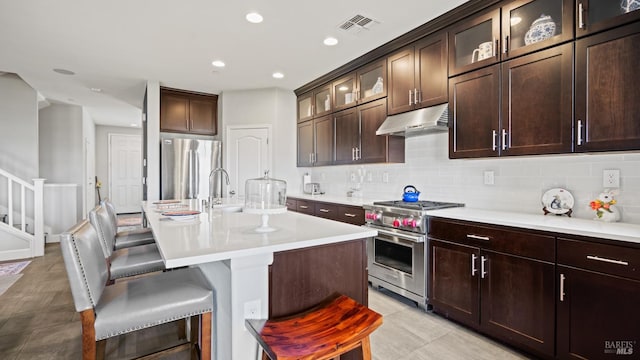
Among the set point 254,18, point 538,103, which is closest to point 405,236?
point 538,103

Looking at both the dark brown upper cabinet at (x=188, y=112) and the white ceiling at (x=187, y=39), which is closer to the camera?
the white ceiling at (x=187, y=39)

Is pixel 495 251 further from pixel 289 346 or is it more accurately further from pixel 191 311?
pixel 191 311

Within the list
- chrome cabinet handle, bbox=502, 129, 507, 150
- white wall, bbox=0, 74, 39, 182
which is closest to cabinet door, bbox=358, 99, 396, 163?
chrome cabinet handle, bbox=502, 129, 507, 150

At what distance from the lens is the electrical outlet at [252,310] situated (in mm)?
1334

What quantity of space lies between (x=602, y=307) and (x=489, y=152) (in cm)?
122

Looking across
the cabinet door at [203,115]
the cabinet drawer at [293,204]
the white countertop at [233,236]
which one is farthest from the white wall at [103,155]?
the white countertop at [233,236]

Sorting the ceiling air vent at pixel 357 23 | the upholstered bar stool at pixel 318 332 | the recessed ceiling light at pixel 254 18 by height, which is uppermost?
the recessed ceiling light at pixel 254 18

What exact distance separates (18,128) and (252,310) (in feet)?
19.6

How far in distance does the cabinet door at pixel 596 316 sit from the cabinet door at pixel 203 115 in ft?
16.9

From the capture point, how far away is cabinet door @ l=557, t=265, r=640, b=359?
156 centimetres

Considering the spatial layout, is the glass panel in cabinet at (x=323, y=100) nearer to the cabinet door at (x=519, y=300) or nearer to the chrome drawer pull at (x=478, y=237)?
the chrome drawer pull at (x=478, y=237)

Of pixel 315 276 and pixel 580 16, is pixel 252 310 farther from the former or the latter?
pixel 580 16

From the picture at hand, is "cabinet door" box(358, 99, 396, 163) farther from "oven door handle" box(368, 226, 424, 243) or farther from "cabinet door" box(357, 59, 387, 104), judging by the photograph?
"oven door handle" box(368, 226, 424, 243)

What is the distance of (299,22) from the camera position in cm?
289
